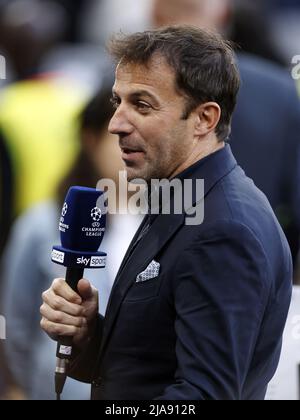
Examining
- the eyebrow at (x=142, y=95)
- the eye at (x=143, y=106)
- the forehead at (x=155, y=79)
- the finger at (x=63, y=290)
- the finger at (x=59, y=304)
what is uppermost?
the forehead at (x=155, y=79)

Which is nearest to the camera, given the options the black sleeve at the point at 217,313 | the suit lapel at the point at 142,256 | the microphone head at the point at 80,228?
the black sleeve at the point at 217,313

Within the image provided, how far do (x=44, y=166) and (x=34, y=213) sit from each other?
1.47ft

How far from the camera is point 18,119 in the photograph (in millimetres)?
3965

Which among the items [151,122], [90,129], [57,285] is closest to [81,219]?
[57,285]

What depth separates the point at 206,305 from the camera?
75.4 inches

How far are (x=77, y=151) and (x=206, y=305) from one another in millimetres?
1716

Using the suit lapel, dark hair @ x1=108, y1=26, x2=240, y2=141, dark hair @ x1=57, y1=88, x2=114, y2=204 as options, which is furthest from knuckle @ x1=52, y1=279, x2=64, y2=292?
dark hair @ x1=57, y1=88, x2=114, y2=204

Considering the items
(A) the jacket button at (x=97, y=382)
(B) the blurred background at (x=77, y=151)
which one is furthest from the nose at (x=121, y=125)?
(B) the blurred background at (x=77, y=151)

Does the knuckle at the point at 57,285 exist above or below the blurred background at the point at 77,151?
below

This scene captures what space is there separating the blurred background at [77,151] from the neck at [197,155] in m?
0.75

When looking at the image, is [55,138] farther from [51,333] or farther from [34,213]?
[51,333]

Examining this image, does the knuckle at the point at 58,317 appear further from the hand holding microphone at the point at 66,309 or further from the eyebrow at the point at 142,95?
the eyebrow at the point at 142,95

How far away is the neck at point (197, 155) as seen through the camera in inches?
84.4

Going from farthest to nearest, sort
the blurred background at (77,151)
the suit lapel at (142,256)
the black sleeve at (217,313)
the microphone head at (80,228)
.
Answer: the blurred background at (77,151)
the microphone head at (80,228)
the suit lapel at (142,256)
the black sleeve at (217,313)
